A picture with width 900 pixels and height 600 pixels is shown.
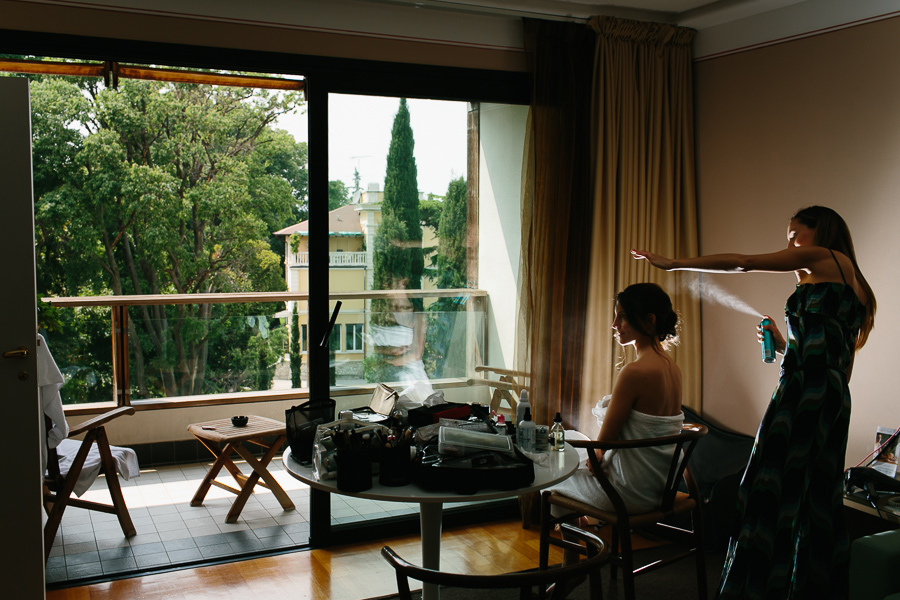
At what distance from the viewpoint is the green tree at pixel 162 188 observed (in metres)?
6.80

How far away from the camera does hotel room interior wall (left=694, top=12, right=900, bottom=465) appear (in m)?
3.06

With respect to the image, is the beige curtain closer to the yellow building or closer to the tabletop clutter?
the yellow building

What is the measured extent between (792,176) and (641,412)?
1644 mm

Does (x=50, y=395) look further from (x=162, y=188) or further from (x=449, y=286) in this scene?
(x=162, y=188)

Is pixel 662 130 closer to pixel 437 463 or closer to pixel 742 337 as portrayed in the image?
pixel 742 337

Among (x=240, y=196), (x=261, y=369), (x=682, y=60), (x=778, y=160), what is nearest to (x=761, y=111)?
(x=778, y=160)

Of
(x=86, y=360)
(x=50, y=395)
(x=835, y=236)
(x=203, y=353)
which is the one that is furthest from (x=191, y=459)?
(x=835, y=236)

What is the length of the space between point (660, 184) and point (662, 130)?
292 mm

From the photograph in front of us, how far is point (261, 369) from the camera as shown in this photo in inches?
212

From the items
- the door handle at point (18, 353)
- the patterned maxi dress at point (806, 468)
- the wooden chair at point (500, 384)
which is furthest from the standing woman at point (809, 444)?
the door handle at point (18, 353)

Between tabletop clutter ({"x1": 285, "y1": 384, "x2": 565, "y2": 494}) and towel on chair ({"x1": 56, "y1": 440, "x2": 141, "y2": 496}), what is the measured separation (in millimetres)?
1715

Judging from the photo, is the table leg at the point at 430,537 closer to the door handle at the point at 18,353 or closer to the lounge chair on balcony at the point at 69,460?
the door handle at the point at 18,353

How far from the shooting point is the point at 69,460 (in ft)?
11.6

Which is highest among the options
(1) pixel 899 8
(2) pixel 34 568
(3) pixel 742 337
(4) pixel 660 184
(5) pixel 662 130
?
(1) pixel 899 8
